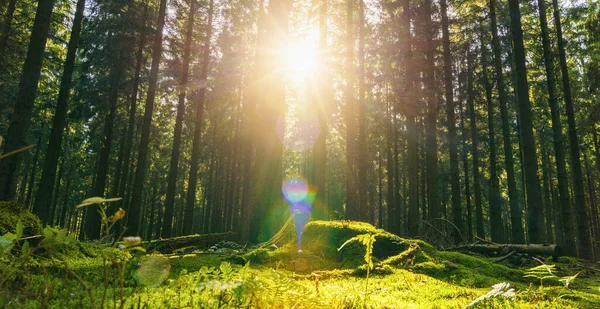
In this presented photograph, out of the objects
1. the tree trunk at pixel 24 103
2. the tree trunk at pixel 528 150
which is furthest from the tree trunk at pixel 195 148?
the tree trunk at pixel 528 150

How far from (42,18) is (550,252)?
1369 cm

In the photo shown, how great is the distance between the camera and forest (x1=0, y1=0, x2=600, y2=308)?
281cm

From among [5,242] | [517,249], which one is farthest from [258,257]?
[517,249]

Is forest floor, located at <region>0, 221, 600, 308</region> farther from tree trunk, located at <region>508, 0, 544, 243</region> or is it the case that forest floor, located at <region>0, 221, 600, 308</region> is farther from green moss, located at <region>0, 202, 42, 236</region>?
tree trunk, located at <region>508, 0, 544, 243</region>

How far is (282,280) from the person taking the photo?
1.74m

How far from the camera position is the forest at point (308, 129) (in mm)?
2814

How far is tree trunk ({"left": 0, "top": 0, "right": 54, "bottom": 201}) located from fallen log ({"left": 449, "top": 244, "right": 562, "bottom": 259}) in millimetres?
11918

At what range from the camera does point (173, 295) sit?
6.02ft

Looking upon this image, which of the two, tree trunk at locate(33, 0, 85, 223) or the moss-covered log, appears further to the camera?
tree trunk at locate(33, 0, 85, 223)

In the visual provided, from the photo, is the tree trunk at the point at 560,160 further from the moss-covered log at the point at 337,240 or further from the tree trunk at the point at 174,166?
the tree trunk at the point at 174,166

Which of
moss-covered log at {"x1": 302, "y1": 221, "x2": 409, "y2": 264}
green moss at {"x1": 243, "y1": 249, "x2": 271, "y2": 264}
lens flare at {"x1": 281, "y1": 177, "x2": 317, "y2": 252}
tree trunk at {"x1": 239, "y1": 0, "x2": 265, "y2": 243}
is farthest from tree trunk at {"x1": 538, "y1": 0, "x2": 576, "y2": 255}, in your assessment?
green moss at {"x1": 243, "y1": 249, "x2": 271, "y2": 264}

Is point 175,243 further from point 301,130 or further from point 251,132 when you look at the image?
point 301,130

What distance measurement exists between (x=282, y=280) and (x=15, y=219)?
10.3ft

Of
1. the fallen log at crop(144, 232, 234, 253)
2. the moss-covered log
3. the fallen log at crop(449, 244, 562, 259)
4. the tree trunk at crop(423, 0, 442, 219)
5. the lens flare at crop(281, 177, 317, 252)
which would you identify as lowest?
the fallen log at crop(144, 232, 234, 253)
